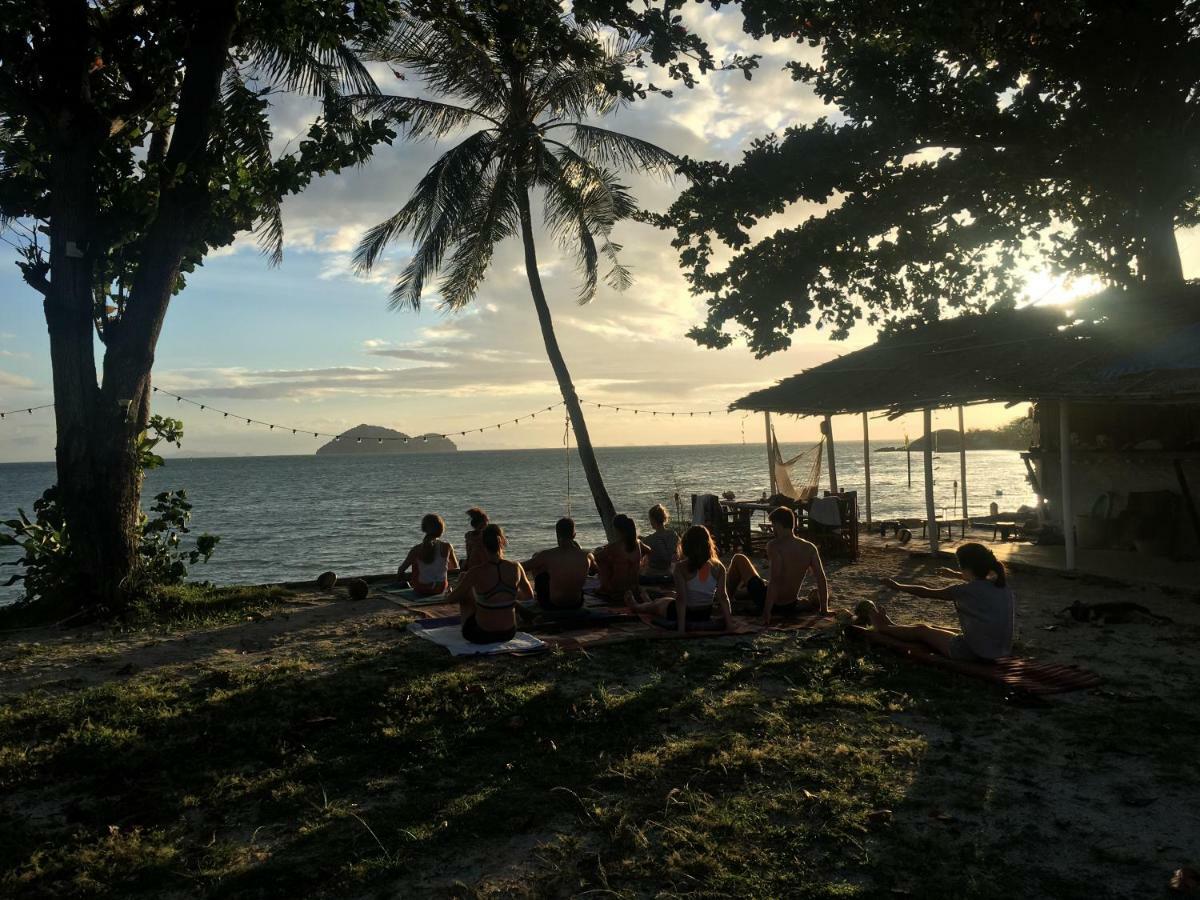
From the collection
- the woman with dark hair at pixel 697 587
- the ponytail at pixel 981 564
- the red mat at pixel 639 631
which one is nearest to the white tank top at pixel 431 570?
the red mat at pixel 639 631

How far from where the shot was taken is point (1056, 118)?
15.3 m

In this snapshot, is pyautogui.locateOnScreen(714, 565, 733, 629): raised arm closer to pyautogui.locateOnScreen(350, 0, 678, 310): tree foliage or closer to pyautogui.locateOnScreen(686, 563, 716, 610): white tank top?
pyautogui.locateOnScreen(686, 563, 716, 610): white tank top

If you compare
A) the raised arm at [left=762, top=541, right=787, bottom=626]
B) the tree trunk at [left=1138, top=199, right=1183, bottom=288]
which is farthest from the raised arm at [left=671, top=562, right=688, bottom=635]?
the tree trunk at [left=1138, top=199, right=1183, bottom=288]

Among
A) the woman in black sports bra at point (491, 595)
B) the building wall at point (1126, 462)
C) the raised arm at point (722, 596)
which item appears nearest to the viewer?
the woman in black sports bra at point (491, 595)

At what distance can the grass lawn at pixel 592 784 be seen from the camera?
343cm

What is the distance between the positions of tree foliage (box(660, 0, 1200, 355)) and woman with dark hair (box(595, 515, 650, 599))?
876cm

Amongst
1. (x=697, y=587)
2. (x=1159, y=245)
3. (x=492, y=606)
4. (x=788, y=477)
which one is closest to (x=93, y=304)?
(x=492, y=606)

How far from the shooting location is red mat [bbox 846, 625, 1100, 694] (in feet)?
18.9

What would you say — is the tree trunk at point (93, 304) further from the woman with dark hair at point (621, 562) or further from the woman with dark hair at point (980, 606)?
the woman with dark hair at point (980, 606)

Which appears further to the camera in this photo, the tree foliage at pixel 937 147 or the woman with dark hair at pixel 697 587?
the tree foliage at pixel 937 147

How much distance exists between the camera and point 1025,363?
38.8 feet

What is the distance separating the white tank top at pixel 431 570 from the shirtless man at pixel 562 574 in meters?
2.12

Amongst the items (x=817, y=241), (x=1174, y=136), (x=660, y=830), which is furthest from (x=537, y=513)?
(x=660, y=830)

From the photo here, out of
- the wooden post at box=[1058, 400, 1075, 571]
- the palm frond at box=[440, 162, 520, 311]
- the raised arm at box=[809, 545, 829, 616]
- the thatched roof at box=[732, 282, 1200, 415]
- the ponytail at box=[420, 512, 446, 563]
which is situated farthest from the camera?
the palm frond at box=[440, 162, 520, 311]
